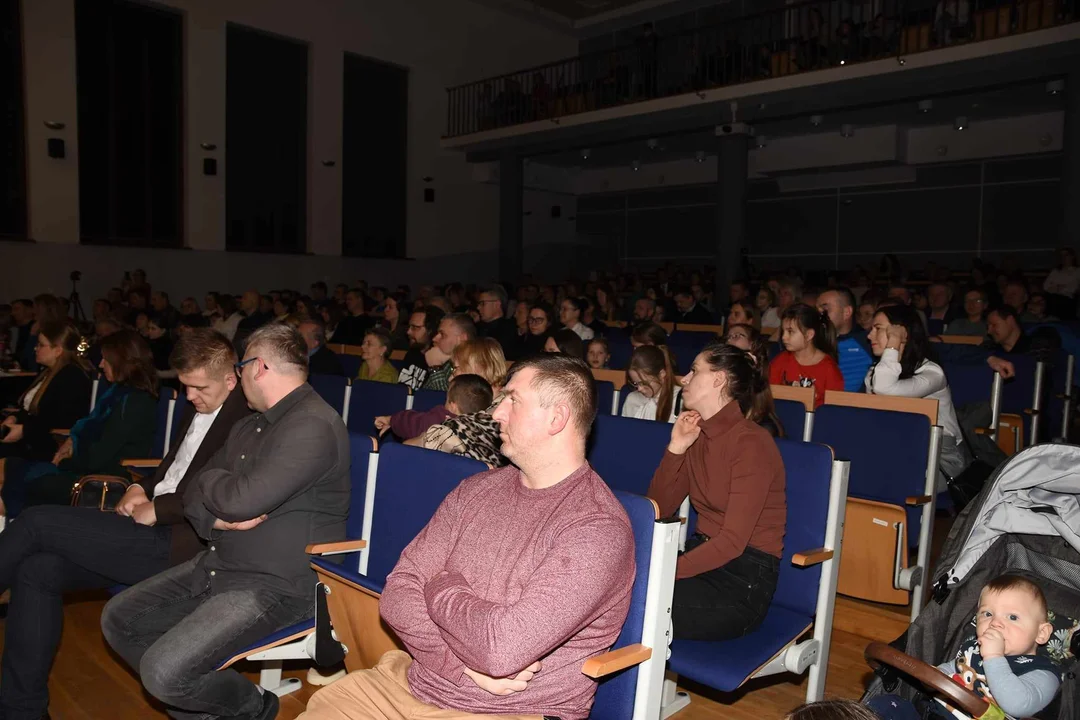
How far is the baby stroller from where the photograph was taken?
198cm

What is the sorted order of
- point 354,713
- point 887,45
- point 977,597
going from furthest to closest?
point 887,45 → point 977,597 → point 354,713

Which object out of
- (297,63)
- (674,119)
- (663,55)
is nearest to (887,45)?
(674,119)

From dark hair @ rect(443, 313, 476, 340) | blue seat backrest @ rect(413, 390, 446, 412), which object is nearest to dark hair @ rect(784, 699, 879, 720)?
blue seat backrest @ rect(413, 390, 446, 412)

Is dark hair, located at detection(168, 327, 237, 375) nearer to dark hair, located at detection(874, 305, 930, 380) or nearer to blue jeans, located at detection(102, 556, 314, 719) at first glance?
blue jeans, located at detection(102, 556, 314, 719)

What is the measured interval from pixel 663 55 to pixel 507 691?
1657 cm

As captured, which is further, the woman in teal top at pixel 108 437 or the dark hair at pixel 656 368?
the dark hair at pixel 656 368

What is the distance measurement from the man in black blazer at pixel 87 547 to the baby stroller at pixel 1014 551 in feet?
7.11

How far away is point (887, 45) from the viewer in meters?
10.1

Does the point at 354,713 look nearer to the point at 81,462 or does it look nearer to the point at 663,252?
the point at 81,462

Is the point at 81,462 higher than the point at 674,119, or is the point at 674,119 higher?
the point at 674,119

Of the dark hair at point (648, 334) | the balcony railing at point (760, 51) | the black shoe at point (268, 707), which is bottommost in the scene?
the black shoe at point (268, 707)

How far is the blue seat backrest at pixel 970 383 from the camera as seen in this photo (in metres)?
4.16

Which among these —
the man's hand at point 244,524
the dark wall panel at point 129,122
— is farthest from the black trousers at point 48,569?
the dark wall panel at point 129,122

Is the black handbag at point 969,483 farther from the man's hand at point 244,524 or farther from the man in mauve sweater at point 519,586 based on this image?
the man's hand at point 244,524
